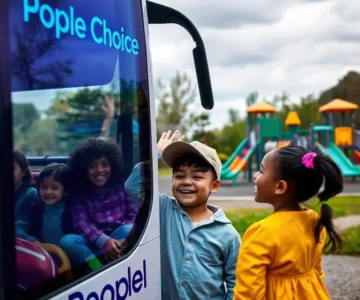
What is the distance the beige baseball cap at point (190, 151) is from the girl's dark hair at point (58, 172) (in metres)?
0.73

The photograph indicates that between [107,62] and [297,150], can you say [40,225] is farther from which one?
[297,150]

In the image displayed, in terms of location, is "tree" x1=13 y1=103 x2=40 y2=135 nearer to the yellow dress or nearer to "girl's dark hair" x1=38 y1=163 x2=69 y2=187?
"girl's dark hair" x1=38 y1=163 x2=69 y2=187

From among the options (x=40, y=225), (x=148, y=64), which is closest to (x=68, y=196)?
(x=40, y=225)

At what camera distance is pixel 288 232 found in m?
2.16

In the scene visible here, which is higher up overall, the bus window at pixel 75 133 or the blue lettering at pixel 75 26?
the blue lettering at pixel 75 26

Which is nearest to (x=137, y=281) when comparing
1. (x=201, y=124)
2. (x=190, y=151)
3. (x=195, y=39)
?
(x=190, y=151)

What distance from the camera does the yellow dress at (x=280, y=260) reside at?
2.10 m

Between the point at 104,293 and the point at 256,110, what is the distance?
1944 centimetres

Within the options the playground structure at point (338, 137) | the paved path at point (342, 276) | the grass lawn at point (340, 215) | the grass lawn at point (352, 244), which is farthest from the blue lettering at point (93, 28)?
the playground structure at point (338, 137)

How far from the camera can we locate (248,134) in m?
20.9

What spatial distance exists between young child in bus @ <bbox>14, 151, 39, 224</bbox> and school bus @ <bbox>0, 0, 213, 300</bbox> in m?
0.03

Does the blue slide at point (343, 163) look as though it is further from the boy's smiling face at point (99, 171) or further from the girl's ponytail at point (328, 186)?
the boy's smiling face at point (99, 171)

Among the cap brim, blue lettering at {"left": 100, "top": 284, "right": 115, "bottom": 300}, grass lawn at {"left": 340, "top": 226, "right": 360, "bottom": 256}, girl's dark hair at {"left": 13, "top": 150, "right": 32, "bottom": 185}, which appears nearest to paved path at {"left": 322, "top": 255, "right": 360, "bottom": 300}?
grass lawn at {"left": 340, "top": 226, "right": 360, "bottom": 256}

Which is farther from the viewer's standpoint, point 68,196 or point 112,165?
point 112,165
